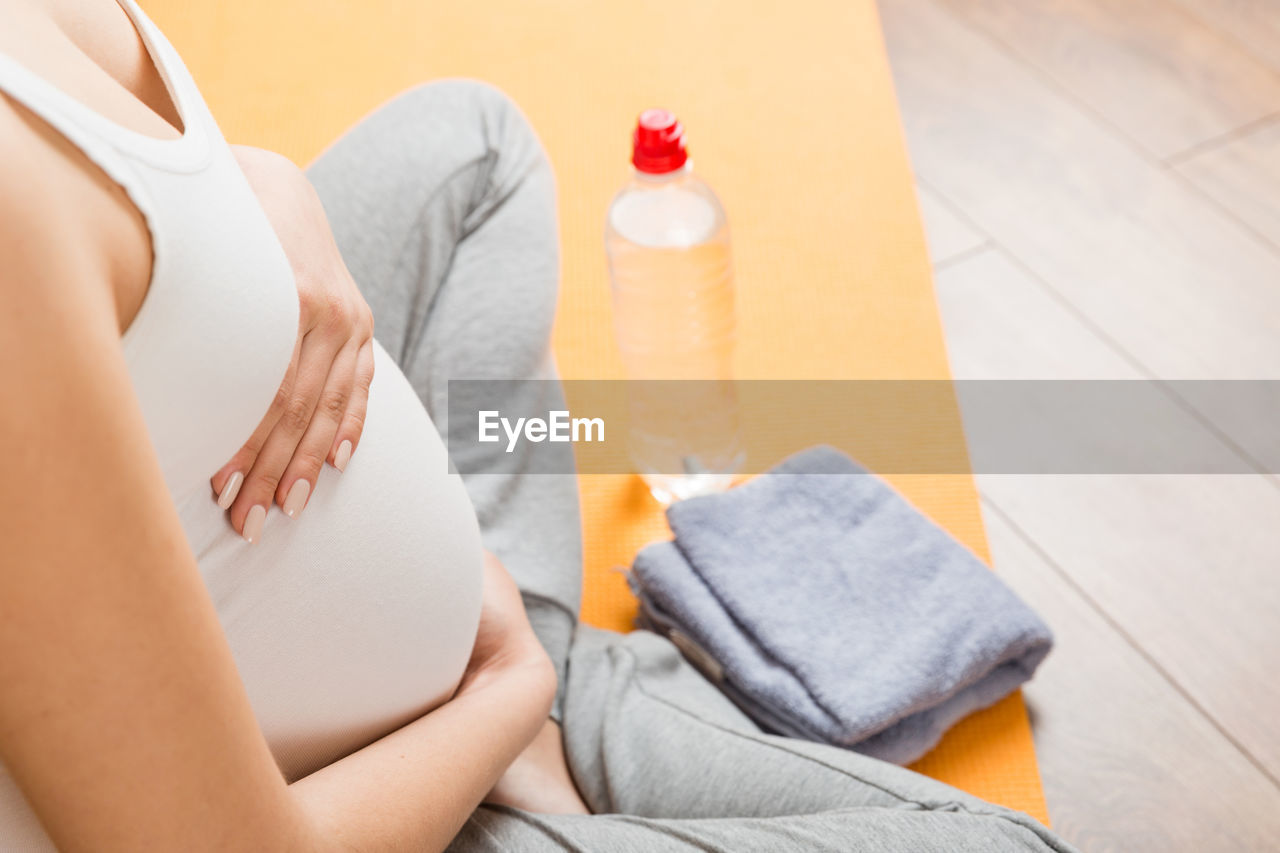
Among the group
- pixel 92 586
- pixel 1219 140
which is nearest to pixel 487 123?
pixel 92 586

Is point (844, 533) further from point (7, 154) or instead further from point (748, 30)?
point (748, 30)

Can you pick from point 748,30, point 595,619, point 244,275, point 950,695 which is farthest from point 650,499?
point 748,30

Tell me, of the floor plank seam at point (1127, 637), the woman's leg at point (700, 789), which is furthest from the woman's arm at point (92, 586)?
the floor plank seam at point (1127, 637)

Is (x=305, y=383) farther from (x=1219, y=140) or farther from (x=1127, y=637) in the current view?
(x=1219, y=140)

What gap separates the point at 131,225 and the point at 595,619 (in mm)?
725

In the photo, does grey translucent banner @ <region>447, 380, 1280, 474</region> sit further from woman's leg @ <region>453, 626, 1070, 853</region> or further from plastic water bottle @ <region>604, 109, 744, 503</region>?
woman's leg @ <region>453, 626, 1070, 853</region>

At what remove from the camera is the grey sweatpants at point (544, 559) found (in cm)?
64

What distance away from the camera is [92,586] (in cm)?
35

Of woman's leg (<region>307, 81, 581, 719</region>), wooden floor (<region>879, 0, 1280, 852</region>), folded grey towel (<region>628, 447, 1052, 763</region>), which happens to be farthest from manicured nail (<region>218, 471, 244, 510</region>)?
wooden floor (<region>879, 0, 1280, 852</region>)

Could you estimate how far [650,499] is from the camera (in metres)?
1.14

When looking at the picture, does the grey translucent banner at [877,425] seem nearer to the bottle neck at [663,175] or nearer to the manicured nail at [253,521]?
the bottle neck at [663,175]

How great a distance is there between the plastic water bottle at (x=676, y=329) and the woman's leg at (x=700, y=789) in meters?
0.26

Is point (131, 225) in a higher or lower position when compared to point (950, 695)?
higher

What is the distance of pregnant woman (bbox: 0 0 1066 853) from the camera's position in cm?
35
